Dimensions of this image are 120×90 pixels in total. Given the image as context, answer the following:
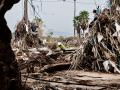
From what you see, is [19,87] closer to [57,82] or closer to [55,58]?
[57,82]

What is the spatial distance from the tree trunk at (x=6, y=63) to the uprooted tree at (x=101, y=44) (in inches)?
268

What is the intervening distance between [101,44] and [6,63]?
313 inches

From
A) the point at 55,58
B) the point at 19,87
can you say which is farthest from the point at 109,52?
the point at 19,87

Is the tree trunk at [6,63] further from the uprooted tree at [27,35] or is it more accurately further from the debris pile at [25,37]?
the debris pile at [25,37]

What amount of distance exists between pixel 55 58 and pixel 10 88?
28.3 ft

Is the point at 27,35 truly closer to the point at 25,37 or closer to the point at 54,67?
the point at 25,37

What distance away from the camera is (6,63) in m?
6.29

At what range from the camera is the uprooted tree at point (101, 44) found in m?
13.4

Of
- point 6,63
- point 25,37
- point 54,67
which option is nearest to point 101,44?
point 54,67

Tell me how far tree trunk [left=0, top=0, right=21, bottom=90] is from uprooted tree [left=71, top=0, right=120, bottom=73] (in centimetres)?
680

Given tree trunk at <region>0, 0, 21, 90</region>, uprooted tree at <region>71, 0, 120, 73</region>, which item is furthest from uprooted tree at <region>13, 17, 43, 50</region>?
tree trunk at <region>0, 0, 21, 90</region>

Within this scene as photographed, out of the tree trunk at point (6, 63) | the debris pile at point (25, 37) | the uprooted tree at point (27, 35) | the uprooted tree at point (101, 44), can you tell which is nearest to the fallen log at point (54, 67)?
the uprooted tree at point (101, 44)

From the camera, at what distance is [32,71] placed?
40.5ft

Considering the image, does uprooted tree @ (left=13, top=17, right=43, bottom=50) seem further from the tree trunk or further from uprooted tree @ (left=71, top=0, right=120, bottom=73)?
the tree trunk
